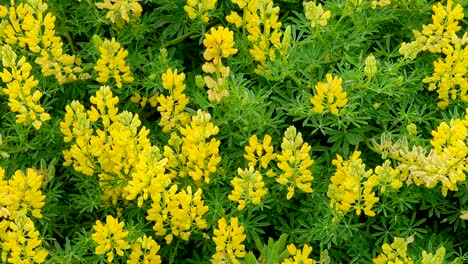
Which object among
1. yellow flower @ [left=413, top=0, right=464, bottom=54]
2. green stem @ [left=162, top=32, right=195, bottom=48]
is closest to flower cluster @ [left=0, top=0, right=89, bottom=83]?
green stem @ [left=162, top=32, right=195, bottom=48]

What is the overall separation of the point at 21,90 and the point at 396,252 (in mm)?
1381

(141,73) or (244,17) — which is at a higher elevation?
(244,17)

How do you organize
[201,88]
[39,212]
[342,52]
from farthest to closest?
[342,52] < [201,88] < [39,212]

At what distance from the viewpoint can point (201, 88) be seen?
3.02 metres

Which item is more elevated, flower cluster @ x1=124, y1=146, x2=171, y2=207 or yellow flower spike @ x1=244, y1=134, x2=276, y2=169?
flower cluster @ x1=124, y1=146, x2=171, y2=207

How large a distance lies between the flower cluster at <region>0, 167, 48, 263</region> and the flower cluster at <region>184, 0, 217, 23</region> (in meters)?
0.83

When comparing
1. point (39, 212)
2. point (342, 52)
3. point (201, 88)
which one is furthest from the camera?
point (342, 52)

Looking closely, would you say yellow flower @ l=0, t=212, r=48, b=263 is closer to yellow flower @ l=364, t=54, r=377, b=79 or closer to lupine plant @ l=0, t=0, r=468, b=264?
lupine plant @ l=0, t=0, r=468, b=264

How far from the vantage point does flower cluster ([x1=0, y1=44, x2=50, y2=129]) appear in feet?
9.14

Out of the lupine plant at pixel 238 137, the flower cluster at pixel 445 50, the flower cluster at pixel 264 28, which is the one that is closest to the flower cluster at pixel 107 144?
the lupine plant at pixel 238 137

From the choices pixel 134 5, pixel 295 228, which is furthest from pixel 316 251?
pixel 134 5

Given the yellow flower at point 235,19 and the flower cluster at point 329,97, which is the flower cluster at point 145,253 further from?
the yellow flower at point 235,19

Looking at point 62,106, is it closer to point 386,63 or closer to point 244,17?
point 244,17

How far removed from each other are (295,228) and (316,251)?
11 centimetres
